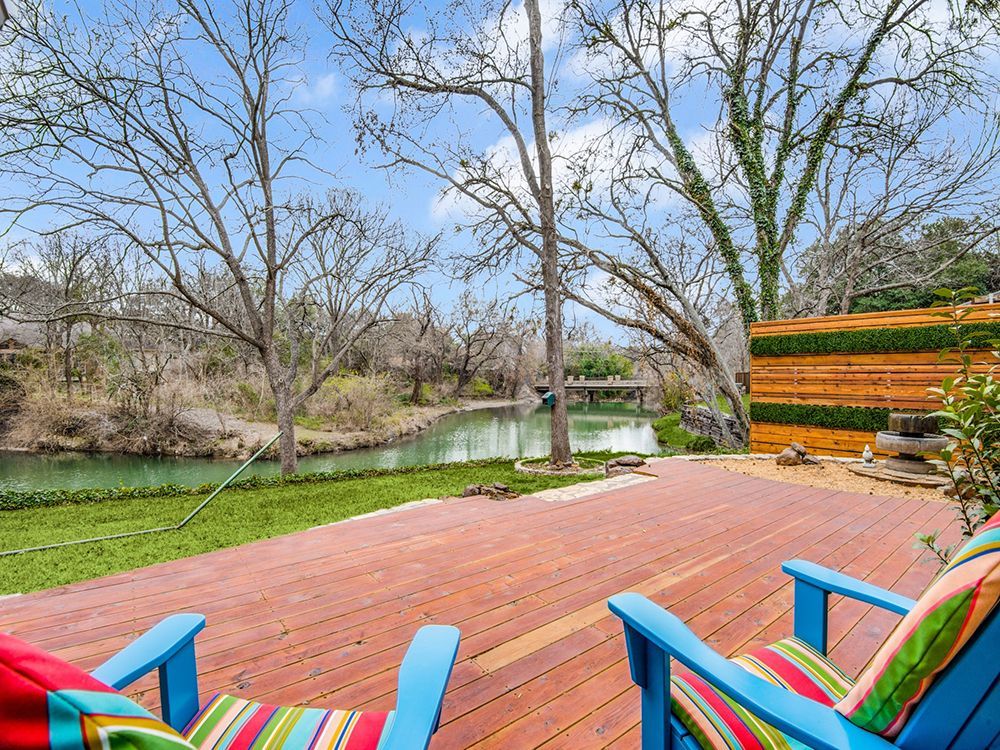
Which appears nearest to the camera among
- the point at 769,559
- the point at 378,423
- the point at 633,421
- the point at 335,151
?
the point at 769,559

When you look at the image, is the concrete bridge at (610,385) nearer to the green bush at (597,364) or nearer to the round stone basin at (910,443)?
the green bush at (597,364)

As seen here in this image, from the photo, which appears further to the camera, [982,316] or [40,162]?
[40,162]

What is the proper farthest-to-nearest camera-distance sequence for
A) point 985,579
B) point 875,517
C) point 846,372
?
point 846,372 < point 875,517 < point 985,579

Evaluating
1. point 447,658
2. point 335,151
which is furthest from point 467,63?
point 447,658

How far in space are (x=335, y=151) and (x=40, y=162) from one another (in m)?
4.40

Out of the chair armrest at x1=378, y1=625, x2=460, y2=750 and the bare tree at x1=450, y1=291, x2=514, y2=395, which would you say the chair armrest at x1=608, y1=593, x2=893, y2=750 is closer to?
the chair armrest at x1=378, y1=625, x2=460, y2=750

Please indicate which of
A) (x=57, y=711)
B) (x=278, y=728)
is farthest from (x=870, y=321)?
(x=57, y=711)

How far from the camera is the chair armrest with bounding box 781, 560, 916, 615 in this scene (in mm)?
1164

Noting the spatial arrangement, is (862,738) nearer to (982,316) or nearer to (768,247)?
(982,316)

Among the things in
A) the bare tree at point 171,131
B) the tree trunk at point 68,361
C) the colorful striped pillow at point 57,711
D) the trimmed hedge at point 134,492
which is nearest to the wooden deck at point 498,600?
the colorful striped pillow at point 57,711

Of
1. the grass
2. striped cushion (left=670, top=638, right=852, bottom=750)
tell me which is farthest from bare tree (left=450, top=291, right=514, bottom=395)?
striped cushion (left=670, top=638, right=852, bottom=750)

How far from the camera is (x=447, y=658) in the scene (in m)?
0.98

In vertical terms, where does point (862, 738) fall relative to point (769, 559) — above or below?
above

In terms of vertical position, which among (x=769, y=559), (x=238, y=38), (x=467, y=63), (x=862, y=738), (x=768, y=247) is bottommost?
(x=769, y=559)
